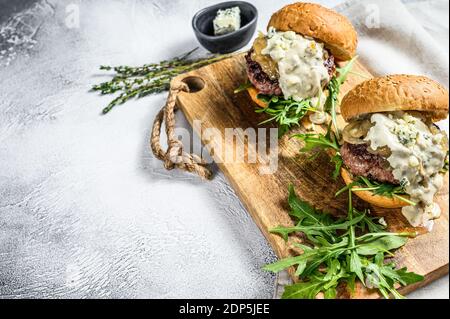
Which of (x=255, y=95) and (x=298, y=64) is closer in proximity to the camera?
(x=298, y=64)

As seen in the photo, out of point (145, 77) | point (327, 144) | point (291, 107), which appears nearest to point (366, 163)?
point (327, 144)

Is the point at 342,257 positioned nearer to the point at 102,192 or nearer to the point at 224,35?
the point at 102,192

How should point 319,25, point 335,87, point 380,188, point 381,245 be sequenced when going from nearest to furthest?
point 381,245 < point 380,188 < point 319,25 < point 335,87

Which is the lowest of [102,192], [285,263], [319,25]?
[102,192]

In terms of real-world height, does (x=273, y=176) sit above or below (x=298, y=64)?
below

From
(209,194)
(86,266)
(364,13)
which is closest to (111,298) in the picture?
(86,266)

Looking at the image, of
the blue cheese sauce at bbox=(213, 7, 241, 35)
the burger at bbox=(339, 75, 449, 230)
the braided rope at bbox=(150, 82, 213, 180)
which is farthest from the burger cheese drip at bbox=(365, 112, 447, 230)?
the blue cheese sauce at bbox=(213, 7, 241, 35)

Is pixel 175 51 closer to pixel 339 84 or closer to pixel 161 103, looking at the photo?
pixel 161 103
